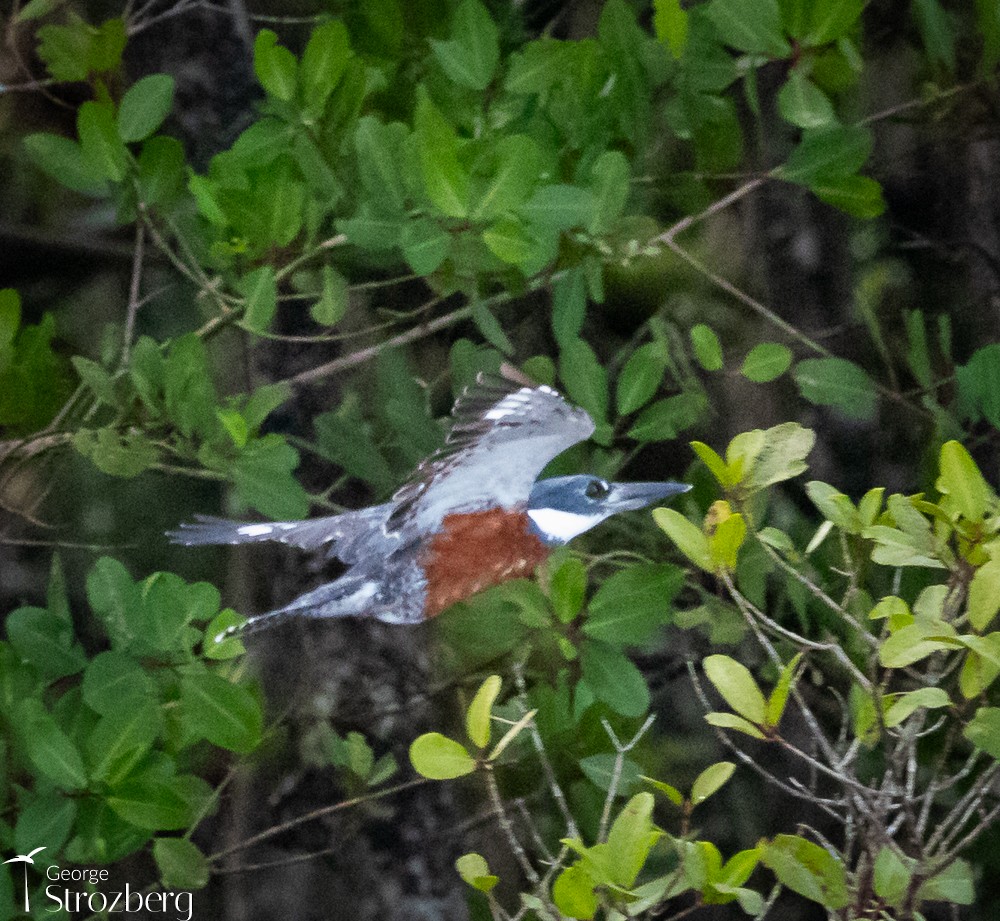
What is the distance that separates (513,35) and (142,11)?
311mm

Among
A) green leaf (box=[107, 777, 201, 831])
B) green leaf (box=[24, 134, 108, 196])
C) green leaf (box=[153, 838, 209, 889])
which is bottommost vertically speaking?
green leaf (box=[153, 838, 209, 889])

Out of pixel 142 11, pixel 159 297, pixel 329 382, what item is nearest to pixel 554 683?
pixel 329 382

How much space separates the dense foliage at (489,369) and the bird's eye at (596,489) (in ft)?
0.14

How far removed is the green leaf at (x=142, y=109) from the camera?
85cm

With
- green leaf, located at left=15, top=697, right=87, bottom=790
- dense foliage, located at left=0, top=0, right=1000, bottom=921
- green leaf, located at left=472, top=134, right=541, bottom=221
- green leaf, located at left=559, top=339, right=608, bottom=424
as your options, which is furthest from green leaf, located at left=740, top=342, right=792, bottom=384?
green leaf, located at left=15, top=697, right=87, bottom=790

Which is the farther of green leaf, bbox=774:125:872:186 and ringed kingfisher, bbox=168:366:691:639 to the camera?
green leaf, bbox=774:125:872:186

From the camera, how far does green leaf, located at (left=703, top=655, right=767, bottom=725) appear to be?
55 cm

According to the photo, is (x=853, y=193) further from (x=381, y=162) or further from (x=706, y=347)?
(x=381, y=162)

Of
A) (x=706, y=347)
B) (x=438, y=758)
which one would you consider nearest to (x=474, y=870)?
(x=438, y=758)

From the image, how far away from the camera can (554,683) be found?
82 centimetres

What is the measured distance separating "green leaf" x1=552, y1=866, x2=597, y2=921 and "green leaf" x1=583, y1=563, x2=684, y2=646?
8.7 inches

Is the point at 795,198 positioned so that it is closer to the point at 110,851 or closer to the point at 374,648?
the point at 374,648

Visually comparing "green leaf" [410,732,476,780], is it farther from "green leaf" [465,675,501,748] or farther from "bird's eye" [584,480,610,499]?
"bird's eye" [584,480,610,499]

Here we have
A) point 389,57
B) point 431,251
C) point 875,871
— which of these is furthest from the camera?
point 389,57
